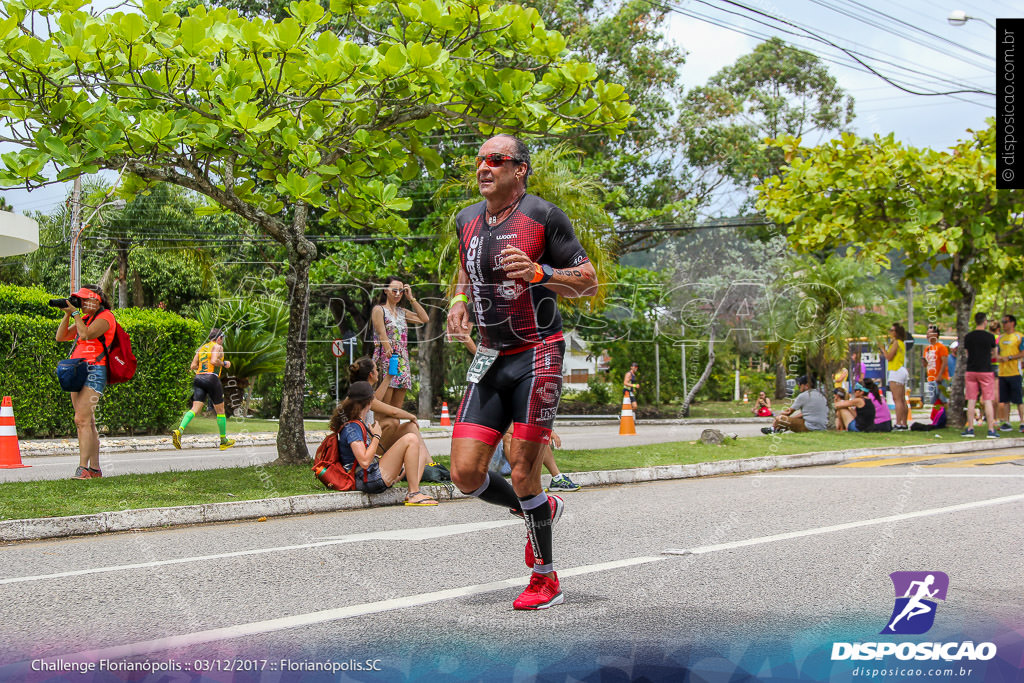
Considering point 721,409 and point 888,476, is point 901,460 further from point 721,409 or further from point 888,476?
point 721,409

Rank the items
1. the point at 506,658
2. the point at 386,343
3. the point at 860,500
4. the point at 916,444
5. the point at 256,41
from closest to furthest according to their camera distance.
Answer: the point at 506,658
the point at 256,41
the point at 860,500
the point at 386,343
the point at 916,444

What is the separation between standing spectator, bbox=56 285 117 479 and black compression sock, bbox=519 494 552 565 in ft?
20.2

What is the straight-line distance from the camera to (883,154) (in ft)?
53.3

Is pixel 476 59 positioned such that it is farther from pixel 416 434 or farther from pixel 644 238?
pixel 644 238

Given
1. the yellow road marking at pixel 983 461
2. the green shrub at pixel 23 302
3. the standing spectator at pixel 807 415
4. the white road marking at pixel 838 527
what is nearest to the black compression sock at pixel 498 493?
the white road marking at pixel 838 527

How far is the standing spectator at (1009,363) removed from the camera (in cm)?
1639

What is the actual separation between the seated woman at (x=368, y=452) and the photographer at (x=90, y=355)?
2.60 meters

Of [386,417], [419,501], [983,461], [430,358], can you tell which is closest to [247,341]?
[430,358]

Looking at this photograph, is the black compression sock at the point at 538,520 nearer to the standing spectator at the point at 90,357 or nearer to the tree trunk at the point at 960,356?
the standing spectator at the point at 90,357

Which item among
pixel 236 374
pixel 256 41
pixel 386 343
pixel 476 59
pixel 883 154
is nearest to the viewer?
pixel 256 41

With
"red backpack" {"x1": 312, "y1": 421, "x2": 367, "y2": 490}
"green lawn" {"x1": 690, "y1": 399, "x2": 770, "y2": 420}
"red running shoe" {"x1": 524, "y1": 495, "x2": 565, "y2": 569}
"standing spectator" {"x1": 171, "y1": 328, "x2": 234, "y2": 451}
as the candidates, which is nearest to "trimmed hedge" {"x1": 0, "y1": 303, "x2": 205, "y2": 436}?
"standing spectator" {"x1": 171, "y1": 328, "x2": 234, "y2": 451}

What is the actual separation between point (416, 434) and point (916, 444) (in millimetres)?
9064

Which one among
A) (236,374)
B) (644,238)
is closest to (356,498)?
(236,374)

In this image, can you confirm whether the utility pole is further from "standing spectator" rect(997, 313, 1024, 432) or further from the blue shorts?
"standing spectator" rect(997, 313, 1024, 432)
